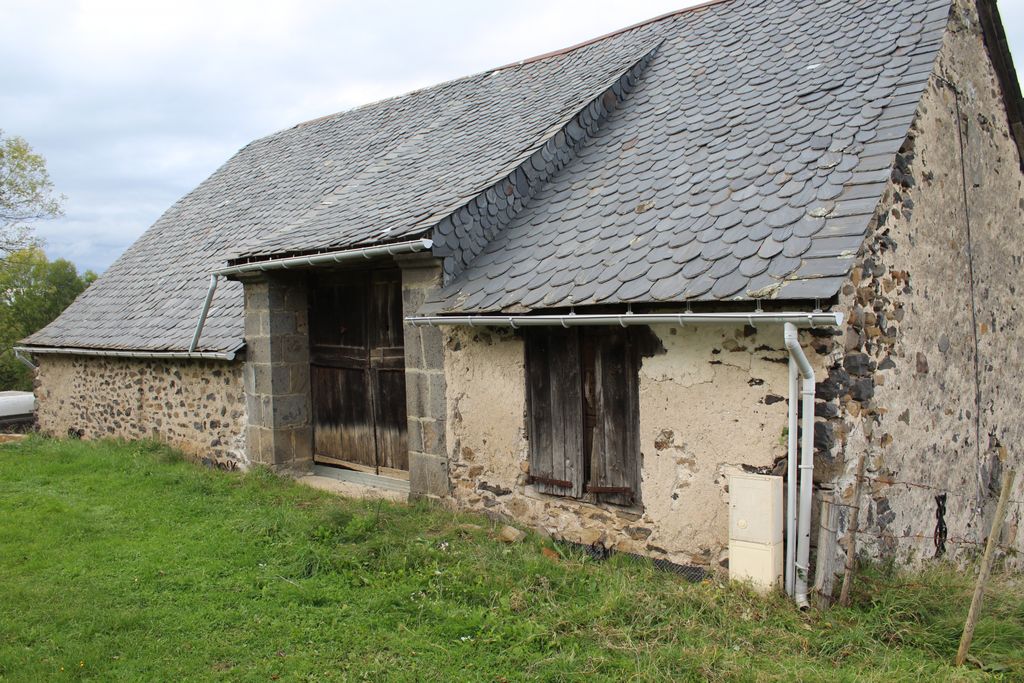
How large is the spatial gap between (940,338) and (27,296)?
31.1 metres

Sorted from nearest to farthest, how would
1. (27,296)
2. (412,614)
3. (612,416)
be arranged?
1. (412,614)
2. (612,416)
3. (27,296)

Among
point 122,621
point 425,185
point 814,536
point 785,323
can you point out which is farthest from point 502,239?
point 122,621

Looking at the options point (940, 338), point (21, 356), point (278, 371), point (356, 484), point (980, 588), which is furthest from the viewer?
point (21, 356)

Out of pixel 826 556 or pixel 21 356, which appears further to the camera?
pixel 21 356

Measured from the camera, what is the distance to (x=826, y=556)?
453 centimetres

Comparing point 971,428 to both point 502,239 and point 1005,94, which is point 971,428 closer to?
point 1005,94

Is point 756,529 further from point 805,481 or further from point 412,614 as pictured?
point 412,614

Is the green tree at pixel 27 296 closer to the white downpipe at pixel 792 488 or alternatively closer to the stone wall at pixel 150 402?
the stone wall at pixel 150 402

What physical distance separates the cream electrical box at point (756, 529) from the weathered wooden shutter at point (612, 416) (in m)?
0.99

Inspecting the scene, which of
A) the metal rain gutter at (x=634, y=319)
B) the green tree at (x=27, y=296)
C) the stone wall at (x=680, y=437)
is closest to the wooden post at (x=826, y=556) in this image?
the stone wall at (x=680, y=437)

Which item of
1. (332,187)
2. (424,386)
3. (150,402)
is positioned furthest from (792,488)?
(150,402)

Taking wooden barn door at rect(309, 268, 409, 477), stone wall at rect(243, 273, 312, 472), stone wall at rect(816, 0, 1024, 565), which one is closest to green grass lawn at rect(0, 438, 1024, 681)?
stone wall at rect(816, 0, 1024, 565)

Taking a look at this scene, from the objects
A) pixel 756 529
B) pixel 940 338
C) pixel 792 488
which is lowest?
pixel 756 529

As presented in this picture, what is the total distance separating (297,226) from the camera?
29.0 feet
